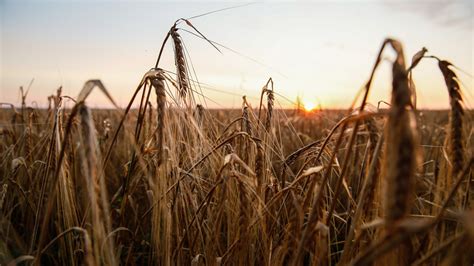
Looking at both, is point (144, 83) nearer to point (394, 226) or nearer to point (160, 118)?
point (160, 118)

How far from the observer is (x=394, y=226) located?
67cm

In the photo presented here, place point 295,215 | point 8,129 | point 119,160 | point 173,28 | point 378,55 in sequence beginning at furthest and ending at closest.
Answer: point 119,160
point 8,129
point 173,28
point 295,215
point 378,55

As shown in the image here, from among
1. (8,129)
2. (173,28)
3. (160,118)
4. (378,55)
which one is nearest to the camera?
(378,55)

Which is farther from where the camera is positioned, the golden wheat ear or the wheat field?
the golden wheat ear

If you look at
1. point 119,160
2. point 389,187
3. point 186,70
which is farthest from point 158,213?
point 119,160

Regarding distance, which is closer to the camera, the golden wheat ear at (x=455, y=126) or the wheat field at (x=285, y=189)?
the wheat field at (x=285, y=189)

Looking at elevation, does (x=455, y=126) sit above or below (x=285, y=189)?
above

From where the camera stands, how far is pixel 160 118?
1062 mm

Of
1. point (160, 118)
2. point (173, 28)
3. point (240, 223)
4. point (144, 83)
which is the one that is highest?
point (173, 28)

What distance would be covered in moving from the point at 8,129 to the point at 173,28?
6.67ft

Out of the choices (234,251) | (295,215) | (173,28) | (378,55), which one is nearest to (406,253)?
(295,215)

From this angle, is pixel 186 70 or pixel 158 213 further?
pixel 186 70

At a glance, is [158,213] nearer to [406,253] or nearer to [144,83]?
[144,83]

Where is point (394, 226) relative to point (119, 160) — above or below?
above
